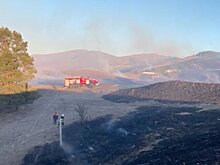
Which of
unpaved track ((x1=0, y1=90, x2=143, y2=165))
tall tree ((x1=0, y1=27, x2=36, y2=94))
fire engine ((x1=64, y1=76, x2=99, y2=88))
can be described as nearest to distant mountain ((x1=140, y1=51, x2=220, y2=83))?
fire engine ((x1=64, y1=76, x2=99, y2=88))

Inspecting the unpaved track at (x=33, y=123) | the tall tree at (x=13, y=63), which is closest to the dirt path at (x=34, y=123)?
the unpaved track at (x=33, y=123)

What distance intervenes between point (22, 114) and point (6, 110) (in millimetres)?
1519

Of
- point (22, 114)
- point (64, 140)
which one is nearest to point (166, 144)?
point (64, 140)

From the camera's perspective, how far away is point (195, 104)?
37219 mm

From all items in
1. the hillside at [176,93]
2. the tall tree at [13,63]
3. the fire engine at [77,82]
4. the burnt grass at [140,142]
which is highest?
the tall tree at [13,63]

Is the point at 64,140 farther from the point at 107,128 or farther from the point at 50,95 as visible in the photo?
the point at 50,95

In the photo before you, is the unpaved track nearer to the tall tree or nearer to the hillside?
the tall tree

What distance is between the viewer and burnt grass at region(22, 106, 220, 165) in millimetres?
16609

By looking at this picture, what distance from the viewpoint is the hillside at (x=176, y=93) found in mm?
41412

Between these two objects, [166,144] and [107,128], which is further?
[107,128]

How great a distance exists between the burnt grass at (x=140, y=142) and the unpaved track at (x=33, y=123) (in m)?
1.02

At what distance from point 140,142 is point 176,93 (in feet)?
82.3

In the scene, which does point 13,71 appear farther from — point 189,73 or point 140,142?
point 189,73

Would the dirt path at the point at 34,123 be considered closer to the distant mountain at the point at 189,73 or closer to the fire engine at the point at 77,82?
the fire engine at the point at 77,82
